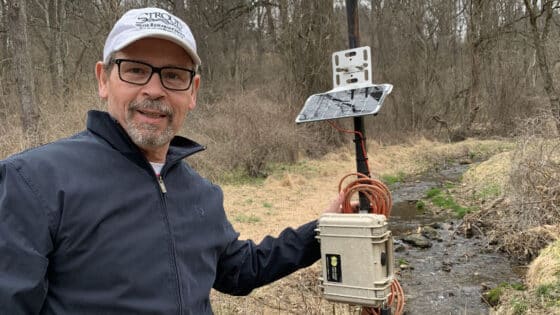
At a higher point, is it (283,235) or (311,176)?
(283,235)

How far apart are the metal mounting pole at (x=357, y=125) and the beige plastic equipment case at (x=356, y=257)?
10.9 inches

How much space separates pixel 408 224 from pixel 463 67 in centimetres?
1689

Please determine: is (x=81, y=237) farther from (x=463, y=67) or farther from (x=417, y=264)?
(x=463, y=67)

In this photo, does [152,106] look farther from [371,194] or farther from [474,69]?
[474,69]

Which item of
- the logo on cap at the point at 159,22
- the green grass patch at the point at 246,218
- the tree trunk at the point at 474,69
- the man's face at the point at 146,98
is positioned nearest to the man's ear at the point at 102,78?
the man's face at the point at 146,98

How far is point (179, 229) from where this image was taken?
1.93 metres

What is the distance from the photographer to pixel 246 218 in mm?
9234

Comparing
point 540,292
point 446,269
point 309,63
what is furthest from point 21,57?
point 540,292

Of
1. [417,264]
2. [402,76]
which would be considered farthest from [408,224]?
[402,76]

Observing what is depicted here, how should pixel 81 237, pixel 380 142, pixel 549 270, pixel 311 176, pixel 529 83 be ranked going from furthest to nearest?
pixel 529 83, pixel 380 142, pixel 311 176, pixel 549 270, pixel 81 237

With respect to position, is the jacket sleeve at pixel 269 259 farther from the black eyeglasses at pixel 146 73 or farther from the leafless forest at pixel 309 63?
the leafless forest at pixel 309 63

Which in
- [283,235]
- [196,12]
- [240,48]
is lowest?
[283,235]

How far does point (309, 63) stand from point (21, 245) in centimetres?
1808

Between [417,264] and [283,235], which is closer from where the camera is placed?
[283,235]
